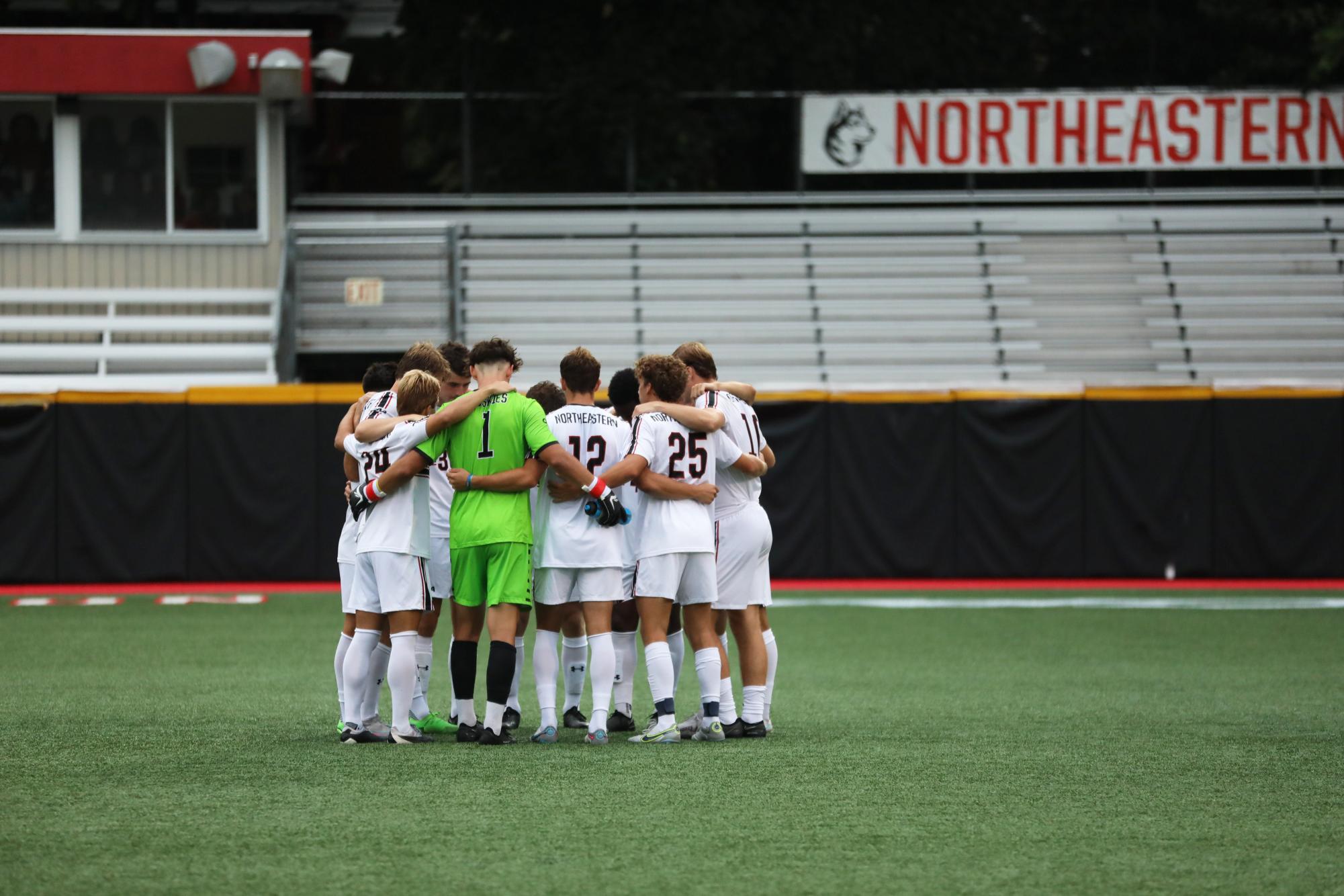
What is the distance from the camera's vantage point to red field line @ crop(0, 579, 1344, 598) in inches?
656

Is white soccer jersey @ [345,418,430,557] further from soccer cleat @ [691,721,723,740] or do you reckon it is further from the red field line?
the red field line

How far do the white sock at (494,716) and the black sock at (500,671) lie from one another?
3 centimetres

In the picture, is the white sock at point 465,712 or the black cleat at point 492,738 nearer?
the black cleat at point 492,738

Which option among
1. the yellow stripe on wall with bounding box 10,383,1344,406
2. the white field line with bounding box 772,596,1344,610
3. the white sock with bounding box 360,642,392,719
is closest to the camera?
the white sock with bounding box 360,642,392,719

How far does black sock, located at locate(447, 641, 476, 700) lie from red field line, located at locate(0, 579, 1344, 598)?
9182 mm

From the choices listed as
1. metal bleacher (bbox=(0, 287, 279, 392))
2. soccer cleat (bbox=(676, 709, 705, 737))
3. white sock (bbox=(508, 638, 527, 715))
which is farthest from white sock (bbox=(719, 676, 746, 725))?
metal bleacher (bbox=(0, 287, 279, 392))

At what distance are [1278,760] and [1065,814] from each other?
5.96 feet

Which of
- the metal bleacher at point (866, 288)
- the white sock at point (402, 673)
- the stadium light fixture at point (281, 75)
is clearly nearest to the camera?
the white sock at point (402, 673)

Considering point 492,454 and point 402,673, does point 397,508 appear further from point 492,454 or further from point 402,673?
point 402,673

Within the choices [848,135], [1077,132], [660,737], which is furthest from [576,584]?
[1077,132]

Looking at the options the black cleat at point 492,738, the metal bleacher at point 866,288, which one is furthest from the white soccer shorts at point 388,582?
the metal bleacher at point 866,288

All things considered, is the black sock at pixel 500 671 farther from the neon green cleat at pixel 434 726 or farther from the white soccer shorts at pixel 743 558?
the white soccer shorts at pixel 743 558

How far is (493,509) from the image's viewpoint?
7695 mm

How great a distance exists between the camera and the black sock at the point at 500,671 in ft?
25.2
